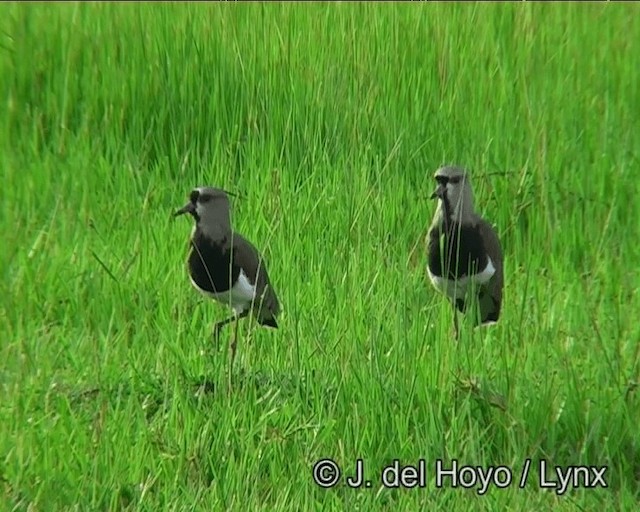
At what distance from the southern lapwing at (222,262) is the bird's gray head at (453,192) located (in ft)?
1.86

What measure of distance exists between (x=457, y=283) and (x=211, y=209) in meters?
0.75

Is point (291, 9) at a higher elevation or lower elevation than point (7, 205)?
higher

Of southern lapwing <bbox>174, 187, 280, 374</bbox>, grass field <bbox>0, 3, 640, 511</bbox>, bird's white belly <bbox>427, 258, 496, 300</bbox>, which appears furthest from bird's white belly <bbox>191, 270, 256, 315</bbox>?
bird's white belly <bbox>427, 258, 496, 300</bbox>

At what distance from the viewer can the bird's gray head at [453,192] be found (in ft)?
12.6

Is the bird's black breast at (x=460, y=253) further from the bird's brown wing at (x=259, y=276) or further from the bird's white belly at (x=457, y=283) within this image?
the bird's brown wing at (x=259, y=276)

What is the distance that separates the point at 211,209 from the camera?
3809 millimetres

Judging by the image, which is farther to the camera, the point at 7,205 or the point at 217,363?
the point at 7,205

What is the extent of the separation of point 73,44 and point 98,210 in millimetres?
1249

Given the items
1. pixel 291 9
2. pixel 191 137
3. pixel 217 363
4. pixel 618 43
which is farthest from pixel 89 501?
pixel 618 43

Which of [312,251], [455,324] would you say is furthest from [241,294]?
[455,324]

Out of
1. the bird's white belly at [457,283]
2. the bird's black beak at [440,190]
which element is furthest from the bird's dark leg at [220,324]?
the bird's black beak at [440,190]

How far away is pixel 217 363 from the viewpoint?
11.9ft

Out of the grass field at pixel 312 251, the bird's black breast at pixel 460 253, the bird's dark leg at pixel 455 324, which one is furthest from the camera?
the bird's black breast at pixel 460 253

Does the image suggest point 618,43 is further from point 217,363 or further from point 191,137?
point 217,363
